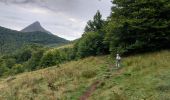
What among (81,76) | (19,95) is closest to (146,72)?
(81,76)

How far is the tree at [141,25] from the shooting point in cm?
3500

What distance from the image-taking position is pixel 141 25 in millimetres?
35094

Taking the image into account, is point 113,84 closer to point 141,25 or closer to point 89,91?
point 89,91

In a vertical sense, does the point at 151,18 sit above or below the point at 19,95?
above

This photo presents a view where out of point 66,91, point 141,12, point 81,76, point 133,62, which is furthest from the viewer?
point 141,12

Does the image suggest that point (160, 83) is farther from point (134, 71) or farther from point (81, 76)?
point (81, 76)

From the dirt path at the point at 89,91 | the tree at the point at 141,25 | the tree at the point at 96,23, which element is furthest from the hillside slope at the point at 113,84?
the tree at the point at 96,23

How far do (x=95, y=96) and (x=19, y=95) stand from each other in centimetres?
645

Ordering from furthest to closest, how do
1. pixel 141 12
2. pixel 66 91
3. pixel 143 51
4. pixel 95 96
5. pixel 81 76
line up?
pixel 143 51 → pixel 141 12 → pixel 81 76 → pixel 66 91 → pixel 95 96

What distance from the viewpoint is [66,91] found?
2364 cm

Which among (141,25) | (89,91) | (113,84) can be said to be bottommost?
(89,91)

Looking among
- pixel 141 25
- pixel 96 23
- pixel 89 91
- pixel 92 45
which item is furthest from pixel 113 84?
pixel 96 23

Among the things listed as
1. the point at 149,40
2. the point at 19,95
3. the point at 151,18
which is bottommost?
the point at 19,95

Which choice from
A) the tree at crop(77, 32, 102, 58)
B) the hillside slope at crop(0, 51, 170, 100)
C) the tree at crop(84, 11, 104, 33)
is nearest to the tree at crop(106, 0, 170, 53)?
the hillside slope at crop(0, 51, 170, 100)
